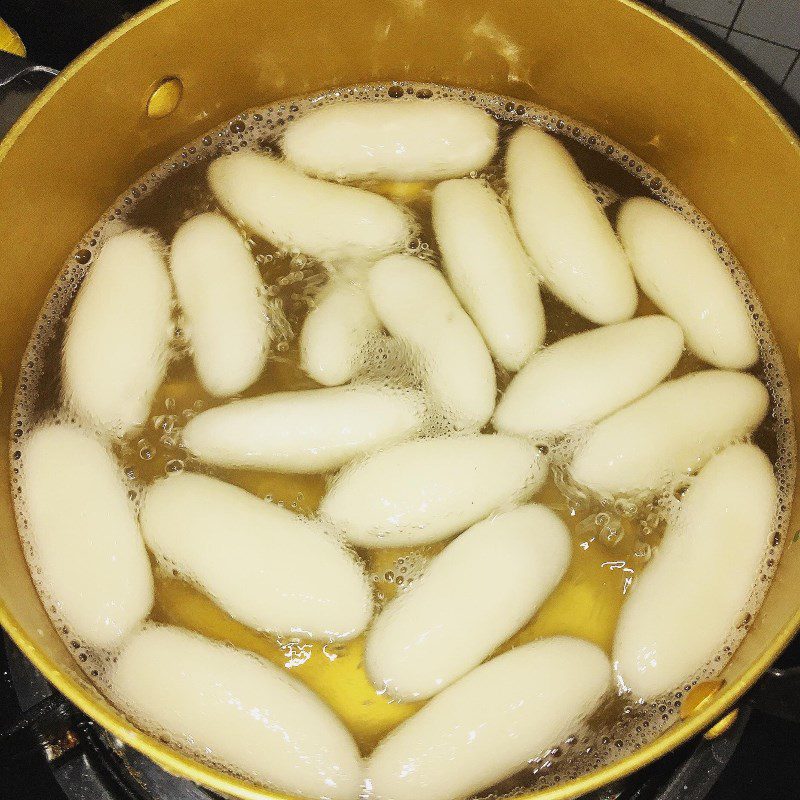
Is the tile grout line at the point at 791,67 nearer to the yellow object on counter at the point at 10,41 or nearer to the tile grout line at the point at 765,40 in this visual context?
the tile grout line at the point at 765,40

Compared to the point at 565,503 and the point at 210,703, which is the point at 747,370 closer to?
the point at 565,503

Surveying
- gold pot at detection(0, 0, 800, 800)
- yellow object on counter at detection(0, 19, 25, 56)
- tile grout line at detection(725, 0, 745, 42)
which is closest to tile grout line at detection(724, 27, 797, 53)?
tile grout line at detection(725, 0, 745, 42)

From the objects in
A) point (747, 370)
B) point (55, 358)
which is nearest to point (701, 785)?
point (747, 370)

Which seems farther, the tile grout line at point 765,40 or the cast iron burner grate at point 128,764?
the tile grout line at point 765,40

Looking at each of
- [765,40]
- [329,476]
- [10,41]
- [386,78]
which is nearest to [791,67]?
[765,40]

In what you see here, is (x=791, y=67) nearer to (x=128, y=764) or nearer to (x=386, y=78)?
(x=386, y=78)

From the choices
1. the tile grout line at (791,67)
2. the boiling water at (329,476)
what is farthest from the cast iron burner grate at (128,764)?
the tile grout line at (791,67)
